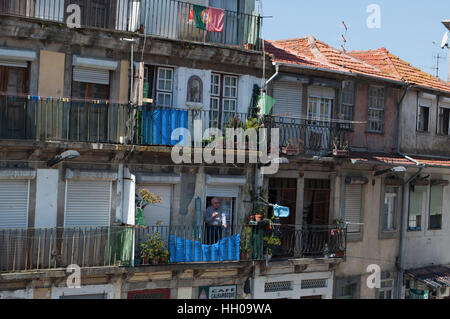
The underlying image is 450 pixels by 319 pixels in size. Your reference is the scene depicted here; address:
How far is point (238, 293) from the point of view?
71.2 feet

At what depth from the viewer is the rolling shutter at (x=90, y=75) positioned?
19062 millimetres

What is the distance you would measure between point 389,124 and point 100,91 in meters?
11.3

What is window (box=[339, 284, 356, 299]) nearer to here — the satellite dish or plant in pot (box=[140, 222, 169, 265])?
plant in pot (box=[140, 222, 169, 265])

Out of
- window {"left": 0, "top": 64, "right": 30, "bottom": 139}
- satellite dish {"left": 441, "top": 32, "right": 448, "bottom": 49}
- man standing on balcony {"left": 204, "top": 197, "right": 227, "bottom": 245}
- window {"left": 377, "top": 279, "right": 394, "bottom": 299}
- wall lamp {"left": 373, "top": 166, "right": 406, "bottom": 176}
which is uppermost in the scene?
satellite dish {"left": 441, "top": 32, "right": 448, "bottom": 49}

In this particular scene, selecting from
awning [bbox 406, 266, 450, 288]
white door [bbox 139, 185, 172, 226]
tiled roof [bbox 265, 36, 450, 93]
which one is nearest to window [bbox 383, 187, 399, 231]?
awning [bbox 406, 266, 450, 288]

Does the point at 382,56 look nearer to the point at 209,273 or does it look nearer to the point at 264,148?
the point at 264,148

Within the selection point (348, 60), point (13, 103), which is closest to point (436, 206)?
point (348, 60)

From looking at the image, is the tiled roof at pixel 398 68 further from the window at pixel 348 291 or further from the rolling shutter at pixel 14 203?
the rolling shutter at pixel 14 203

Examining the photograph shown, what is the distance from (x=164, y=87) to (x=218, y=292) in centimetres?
620

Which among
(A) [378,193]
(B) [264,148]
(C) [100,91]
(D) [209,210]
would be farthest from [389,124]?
(C) [100,91]

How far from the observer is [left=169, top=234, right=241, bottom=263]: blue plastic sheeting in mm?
20031

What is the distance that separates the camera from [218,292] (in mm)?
21297

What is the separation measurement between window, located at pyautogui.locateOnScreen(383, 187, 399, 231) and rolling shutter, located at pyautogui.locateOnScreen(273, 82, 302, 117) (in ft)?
17.2

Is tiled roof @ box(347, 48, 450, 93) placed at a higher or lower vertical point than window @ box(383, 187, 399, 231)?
higher
